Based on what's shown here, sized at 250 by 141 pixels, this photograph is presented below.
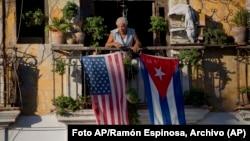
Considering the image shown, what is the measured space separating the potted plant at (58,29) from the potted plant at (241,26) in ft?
10.4

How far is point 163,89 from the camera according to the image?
822 inches

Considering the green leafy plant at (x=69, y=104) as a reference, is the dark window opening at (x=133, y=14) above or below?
above

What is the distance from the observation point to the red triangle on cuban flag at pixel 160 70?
68.5ft

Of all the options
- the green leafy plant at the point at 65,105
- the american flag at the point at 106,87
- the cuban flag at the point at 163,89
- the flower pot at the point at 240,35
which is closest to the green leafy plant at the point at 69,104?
the green leafy plant at the point at 65,105

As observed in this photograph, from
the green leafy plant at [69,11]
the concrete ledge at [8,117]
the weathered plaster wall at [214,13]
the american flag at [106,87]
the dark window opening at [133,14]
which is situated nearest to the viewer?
the american flag at [106,87]

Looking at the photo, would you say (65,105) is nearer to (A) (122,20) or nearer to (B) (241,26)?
(A) (122,20)

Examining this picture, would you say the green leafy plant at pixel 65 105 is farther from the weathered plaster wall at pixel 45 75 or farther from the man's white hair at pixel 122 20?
the man's white hair at pixel 122 20

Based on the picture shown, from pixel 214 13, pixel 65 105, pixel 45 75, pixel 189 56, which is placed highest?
pixel 214 13

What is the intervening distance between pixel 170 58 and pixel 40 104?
260 cm

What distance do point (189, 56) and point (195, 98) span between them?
2.62 ft

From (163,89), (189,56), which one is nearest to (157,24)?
(189,56)

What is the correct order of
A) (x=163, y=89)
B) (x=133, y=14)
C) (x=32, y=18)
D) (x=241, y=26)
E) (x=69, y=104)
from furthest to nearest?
1. (x=133, y=14)
2. (x=241, y=26)
3. (x=32, y=18)
4. (x=69, y=104)
5. (x=163, y=89)

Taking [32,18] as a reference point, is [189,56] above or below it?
below

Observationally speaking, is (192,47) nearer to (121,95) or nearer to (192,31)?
(192,31)
